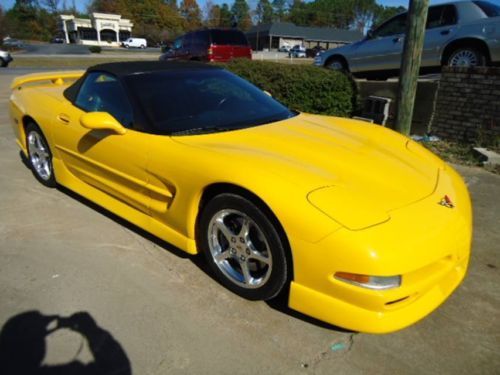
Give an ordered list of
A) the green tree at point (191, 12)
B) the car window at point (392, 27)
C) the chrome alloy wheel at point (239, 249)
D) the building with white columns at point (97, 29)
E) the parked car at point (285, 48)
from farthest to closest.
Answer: the green tree at point (191, 12), the building with white columns at point (97, 29), the parked car at point (285, 48), the car window at point (392, 27), the chrome alloy wheel at point (239, 249)

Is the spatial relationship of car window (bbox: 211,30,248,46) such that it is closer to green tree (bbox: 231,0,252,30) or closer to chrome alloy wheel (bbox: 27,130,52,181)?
chrome alloy wheel (bbox: 27,130,52,181)

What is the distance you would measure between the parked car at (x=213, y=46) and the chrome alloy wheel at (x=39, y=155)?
30.5 feet

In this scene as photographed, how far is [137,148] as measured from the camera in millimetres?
2824

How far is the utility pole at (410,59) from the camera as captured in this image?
17.9ft

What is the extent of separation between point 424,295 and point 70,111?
3084mm

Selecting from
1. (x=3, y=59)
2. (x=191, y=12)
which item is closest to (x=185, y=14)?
(x=191, y=12)

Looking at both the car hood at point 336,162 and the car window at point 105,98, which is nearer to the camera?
the car hood at point 336,162

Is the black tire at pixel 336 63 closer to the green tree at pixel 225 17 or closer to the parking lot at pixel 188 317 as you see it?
the parking lot at pixel 188 317

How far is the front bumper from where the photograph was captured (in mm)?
1886

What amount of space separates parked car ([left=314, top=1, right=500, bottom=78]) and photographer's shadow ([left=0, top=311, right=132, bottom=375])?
6.66 m

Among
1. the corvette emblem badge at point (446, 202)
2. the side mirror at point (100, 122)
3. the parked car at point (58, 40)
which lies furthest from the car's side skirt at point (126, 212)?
the parked car at point (58, 40)

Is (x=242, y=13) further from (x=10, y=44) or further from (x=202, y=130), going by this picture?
(x=202, y=130)

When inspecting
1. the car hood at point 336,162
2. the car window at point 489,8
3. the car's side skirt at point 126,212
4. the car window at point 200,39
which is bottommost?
the car's side skirt at point 126,212

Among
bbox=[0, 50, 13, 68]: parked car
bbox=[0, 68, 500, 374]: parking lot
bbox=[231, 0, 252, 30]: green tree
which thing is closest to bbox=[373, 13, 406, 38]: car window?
bbox=[0, 68, 500, 374]: parking lot
